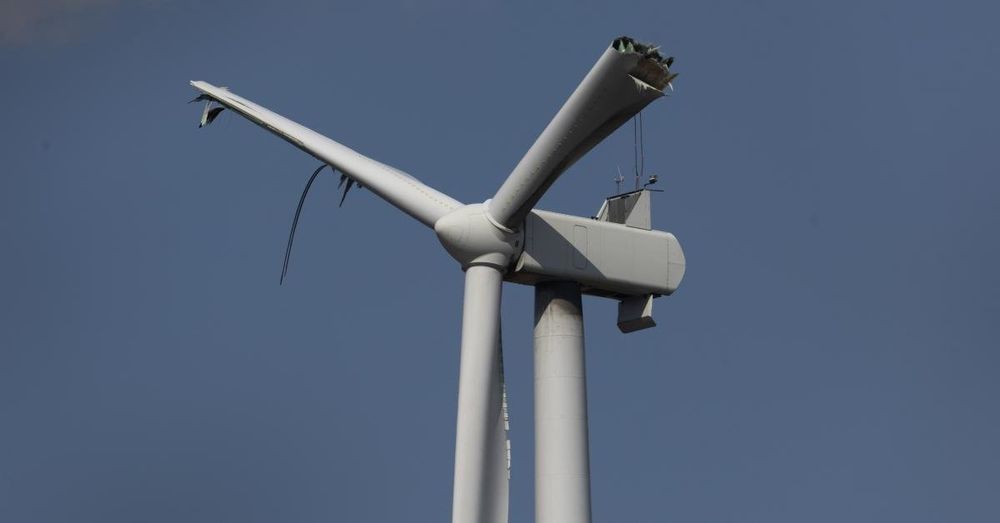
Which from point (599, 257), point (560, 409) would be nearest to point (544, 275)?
point (599, 257)

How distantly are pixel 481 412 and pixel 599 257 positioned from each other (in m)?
6.08

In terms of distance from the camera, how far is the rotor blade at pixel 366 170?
6006 centimetres

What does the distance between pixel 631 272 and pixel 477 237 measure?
5.07m

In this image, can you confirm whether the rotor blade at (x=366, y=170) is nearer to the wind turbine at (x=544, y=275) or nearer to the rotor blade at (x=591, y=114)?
the wind turbine at (x=544, y=275)

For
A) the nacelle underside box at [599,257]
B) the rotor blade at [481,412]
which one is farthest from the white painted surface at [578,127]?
the rotor blade at [481,412]

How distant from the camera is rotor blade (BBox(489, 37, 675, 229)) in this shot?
52531mm

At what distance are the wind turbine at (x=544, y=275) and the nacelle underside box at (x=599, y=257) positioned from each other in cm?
3

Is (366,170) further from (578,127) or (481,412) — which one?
(578,127)

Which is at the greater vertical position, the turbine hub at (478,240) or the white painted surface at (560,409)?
the turbine hub at (478,240)

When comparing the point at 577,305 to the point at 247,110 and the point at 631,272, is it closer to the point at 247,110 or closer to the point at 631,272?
the point at 631,272

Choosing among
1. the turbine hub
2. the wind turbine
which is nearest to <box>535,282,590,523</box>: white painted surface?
the wind turbine

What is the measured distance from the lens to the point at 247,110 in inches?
2594

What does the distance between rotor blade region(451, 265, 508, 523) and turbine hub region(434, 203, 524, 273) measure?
0.96ft

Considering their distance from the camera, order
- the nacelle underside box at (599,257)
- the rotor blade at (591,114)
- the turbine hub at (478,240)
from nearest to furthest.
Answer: the rotor blade at (591,114), the turbine hub at (478,240), the nacelle underside box at (599,257)
